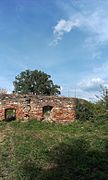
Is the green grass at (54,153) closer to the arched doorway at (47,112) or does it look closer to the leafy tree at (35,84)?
the arched doorway at (47,112)

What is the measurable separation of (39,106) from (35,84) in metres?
20.2

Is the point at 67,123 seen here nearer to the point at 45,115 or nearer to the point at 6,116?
the point at 45,115

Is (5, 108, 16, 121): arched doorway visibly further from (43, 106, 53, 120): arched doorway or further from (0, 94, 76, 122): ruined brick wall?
(43, 106, 53, 120): arched doorway

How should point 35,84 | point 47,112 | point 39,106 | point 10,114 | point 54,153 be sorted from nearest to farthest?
point 54,153
point 39,106
point 47,112
point 10,114
point 35,84

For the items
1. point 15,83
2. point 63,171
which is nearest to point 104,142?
point 63,171

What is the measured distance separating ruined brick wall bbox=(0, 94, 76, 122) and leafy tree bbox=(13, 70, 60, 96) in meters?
19.2

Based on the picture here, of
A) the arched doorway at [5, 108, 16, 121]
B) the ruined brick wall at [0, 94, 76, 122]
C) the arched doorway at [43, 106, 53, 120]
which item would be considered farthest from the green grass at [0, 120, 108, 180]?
the arched doorway at [5, 108, 16, 121]

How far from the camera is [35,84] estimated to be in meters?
40.9

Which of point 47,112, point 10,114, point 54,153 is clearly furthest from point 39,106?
point 54,153

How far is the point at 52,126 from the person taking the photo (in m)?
19.9

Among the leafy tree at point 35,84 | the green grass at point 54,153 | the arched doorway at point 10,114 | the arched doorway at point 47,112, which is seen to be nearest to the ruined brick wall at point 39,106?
the arched doorway at point 47,112

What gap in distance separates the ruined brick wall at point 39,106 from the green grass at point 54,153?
159cm

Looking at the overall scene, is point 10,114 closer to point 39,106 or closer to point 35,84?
point 39,106

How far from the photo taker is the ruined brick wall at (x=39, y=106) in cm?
2075
